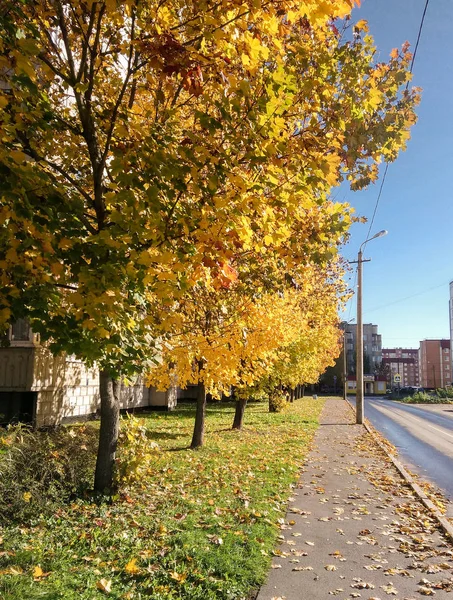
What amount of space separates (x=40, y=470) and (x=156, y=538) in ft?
5.69

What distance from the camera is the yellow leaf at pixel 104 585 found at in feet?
12.4

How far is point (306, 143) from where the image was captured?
15.1ft

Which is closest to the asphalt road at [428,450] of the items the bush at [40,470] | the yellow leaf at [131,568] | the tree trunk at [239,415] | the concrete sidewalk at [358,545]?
the concrete sidewalk at [358,545]

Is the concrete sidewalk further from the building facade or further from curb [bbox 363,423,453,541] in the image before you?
the building facade

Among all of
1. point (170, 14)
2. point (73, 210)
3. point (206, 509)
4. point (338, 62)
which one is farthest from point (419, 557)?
point (170, 14)

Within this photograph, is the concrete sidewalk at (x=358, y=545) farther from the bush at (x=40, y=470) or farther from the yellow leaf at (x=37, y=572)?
the bush at (x=40, y=470)

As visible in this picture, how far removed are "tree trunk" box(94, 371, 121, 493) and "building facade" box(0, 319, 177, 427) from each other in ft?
14.4

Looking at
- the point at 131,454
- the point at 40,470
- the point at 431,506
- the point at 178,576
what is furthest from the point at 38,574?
the point at 431,506

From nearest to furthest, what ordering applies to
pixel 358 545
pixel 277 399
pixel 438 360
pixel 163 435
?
pixel 358 545
pixel 163 435
pixel 277 399
pixel 438 360

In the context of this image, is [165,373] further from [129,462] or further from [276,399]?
[276,399]

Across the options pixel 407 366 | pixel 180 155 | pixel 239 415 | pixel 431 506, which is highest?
pixel 407 366

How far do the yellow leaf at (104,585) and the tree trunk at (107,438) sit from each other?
2530mm

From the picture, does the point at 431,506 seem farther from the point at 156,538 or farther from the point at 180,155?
the point at 180,155

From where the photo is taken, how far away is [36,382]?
11844mm
